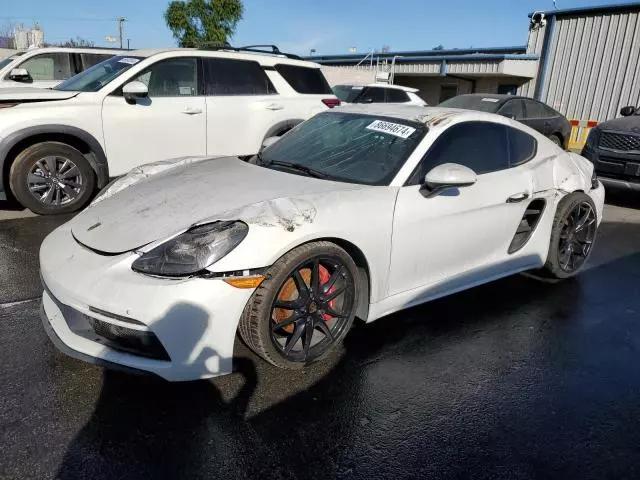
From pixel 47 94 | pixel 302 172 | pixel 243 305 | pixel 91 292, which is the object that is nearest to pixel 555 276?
pixel 302 172

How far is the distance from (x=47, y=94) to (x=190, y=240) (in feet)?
13.6

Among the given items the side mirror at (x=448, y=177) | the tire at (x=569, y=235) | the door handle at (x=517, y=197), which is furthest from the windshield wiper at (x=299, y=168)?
the tire at (x=569, y=235)

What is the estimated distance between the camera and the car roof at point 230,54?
6.16m

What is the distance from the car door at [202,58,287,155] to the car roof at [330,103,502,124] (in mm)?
2722

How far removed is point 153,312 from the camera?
225 cm

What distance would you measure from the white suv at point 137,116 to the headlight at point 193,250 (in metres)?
3.67

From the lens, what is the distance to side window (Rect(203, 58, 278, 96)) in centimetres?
635

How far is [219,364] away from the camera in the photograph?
2428 mm

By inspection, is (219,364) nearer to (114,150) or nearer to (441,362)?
(441,362)

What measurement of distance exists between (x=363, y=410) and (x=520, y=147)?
98.5 inches

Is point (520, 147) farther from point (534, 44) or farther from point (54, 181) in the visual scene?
point (534, 44)

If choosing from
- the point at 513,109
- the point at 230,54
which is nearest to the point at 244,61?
the point at 230,54

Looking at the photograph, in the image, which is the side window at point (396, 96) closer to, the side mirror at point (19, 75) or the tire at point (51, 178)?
the side mirror at point (19, 75)

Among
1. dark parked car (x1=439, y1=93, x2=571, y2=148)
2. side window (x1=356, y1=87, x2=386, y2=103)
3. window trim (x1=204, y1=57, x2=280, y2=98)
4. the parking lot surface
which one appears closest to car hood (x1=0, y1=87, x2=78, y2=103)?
window trim (x1=204, y1=57, x2=280, y2=98)
